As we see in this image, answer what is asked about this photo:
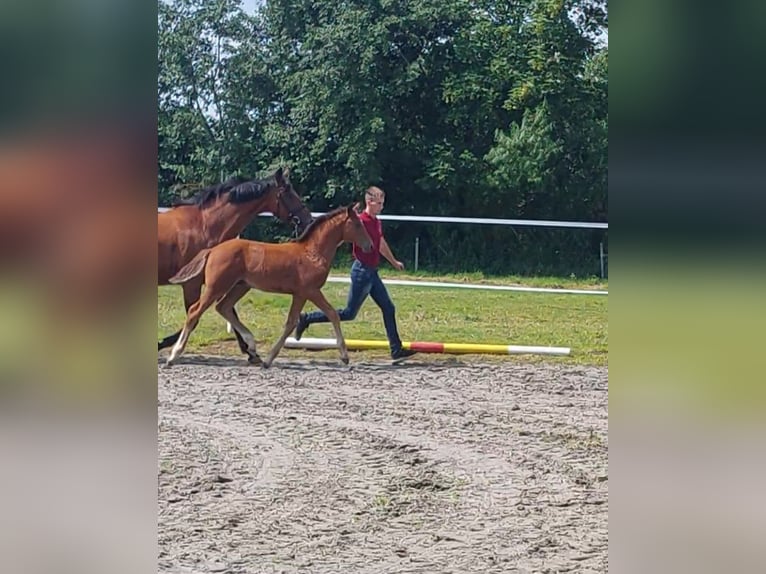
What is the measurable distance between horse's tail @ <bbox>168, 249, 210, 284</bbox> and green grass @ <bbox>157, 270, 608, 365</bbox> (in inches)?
3.1

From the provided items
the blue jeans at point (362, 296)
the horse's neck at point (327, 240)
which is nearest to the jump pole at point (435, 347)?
the blue jeans at point (362, 296)

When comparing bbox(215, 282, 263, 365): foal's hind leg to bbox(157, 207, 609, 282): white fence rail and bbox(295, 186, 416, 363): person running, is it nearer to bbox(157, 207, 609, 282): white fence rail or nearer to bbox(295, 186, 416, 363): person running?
bbox(295, 186, 416, 363): person running

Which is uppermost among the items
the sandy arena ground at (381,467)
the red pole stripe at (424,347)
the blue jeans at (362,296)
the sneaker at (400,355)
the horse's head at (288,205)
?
the horse's head at (288,205)

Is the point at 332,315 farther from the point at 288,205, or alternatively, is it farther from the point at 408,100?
the point at 408,100

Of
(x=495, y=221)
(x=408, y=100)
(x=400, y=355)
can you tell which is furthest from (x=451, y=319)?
(x=408, y=100)

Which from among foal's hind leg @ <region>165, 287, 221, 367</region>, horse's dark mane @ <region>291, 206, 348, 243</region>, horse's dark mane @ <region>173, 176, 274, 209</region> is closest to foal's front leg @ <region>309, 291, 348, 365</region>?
horse's dark mane @ <region>291, 206, 348, 243</region>

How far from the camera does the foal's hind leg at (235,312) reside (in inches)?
185

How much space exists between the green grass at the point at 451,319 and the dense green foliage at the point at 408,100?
465mm

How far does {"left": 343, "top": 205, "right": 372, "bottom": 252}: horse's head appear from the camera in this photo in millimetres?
4586

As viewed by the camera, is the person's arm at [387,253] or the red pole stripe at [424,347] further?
the red pole stripe at [424,347]

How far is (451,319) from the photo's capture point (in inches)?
204

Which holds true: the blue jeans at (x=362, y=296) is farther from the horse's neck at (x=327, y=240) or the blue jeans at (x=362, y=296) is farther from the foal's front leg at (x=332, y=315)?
the horse's neck at (x=327, y=240)
